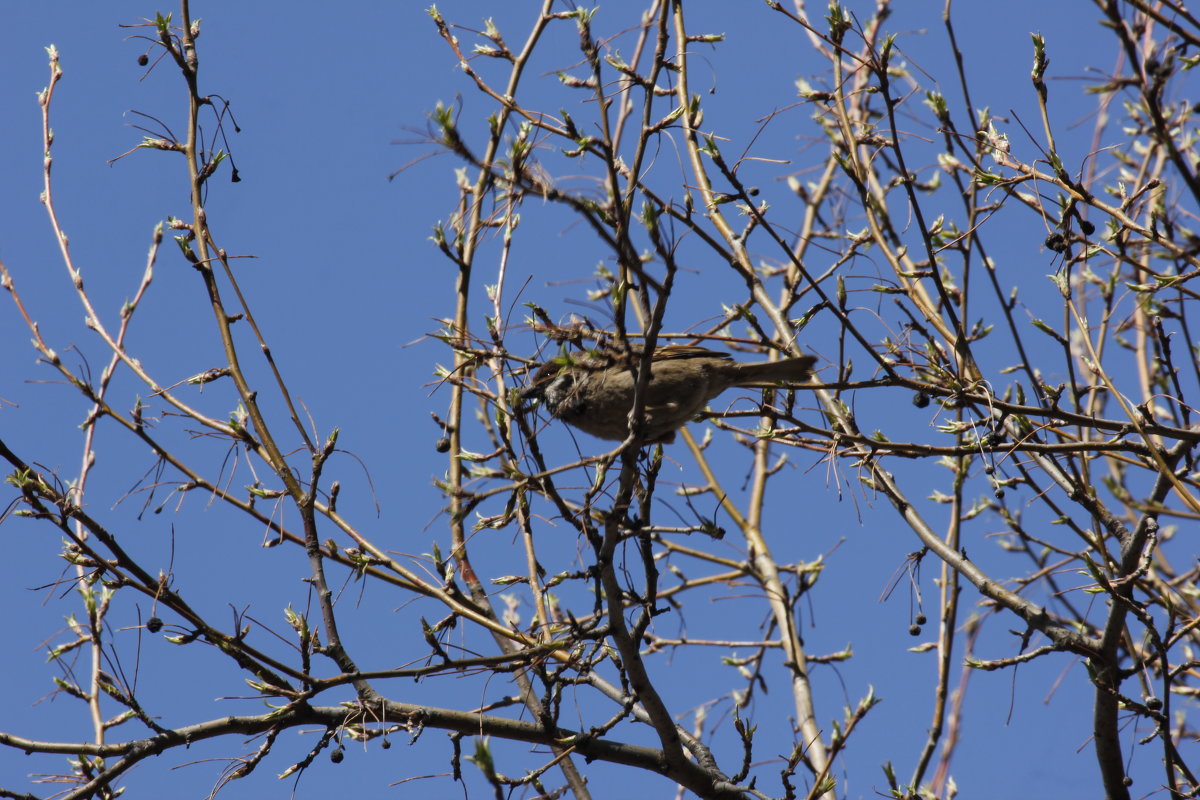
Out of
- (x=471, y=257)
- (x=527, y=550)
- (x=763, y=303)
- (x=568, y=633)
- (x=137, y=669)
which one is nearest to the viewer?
(x=137, y=669)

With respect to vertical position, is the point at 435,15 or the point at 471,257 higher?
the point at 435,15

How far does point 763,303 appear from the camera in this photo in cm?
509

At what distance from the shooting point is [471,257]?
4.77 m

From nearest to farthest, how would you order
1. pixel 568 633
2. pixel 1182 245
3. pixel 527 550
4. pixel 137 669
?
pixel 1182 245 < pixel 137 669 < pixel 568 633 < pixel 527 550

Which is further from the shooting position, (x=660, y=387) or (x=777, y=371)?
(x=777, y=371)

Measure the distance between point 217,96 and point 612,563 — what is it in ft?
7.79

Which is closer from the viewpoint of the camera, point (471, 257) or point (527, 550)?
point (527, 550)

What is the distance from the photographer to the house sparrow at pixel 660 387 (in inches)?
185

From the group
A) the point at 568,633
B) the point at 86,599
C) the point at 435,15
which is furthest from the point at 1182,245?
the point at 86,599

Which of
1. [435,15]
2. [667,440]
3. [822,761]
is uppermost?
[435,15]

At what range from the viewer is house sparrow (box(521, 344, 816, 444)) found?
4.71 meters

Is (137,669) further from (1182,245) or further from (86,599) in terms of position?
(1182,245)

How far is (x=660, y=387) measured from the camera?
189 inches

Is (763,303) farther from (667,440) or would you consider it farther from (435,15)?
(435,15)
